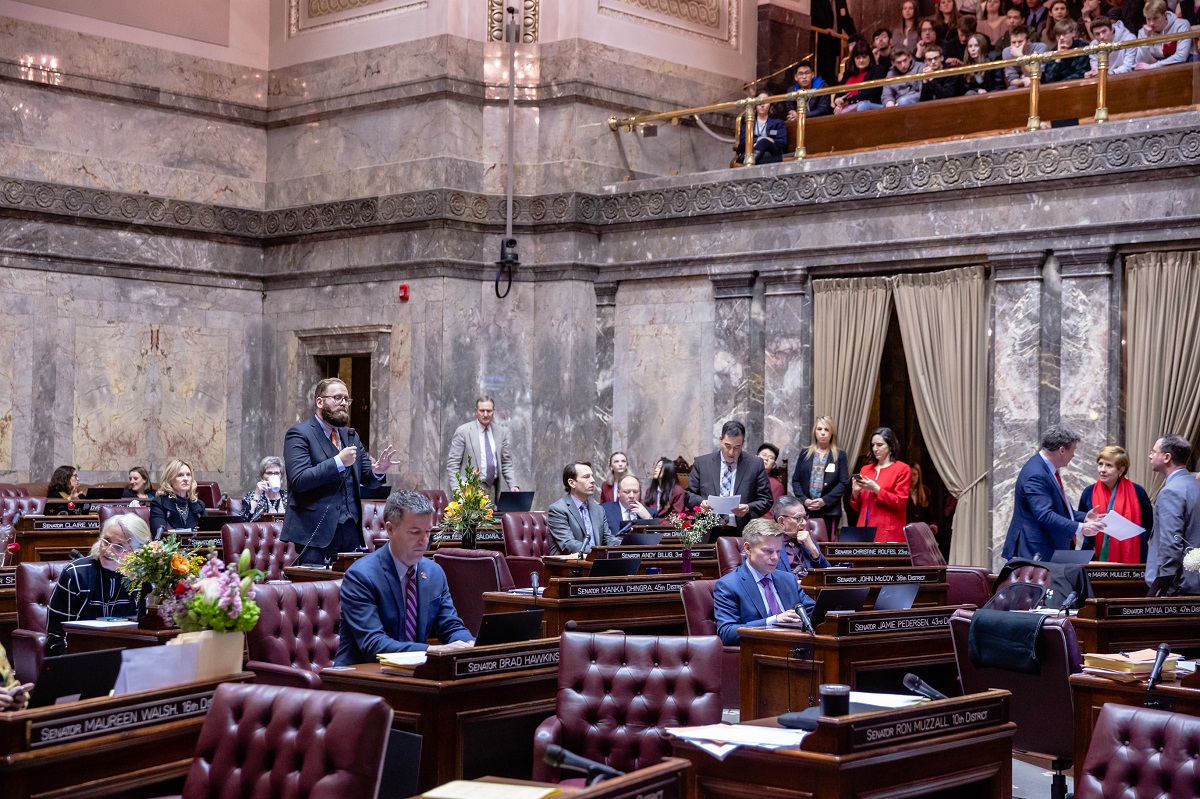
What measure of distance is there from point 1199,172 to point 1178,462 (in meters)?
4.14

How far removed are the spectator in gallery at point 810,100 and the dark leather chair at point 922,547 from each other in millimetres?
6028

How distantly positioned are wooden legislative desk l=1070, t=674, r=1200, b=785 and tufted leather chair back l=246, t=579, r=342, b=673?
9.51ft

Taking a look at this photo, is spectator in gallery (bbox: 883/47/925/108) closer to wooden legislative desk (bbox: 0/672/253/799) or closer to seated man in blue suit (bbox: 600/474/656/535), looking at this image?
seated man in blue suit (bbox: 600/474/656/535)

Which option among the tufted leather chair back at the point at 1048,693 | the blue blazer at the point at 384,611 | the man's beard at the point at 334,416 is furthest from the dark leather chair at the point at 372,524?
the tufted leather chair back at the point at 1048,693

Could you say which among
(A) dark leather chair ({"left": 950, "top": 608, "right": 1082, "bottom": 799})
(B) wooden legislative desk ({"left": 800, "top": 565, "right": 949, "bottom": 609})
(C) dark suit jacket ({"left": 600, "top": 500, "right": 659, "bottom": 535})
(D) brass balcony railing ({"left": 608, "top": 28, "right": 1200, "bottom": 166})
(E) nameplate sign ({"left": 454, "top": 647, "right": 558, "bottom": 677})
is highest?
(D) brass balcony railing ({"left": 608, "top": 28, "right": 1200, "bottom": 166})

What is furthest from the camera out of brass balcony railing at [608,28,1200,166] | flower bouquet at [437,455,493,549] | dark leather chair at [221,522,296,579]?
brass balcony railing at [608,28,1200,166]

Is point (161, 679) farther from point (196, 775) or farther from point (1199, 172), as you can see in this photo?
point (1199, 172)

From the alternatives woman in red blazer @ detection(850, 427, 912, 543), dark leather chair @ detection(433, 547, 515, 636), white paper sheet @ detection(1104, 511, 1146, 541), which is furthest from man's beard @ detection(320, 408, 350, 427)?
woman in red blazer @ detection(850, 427, 912, 543)

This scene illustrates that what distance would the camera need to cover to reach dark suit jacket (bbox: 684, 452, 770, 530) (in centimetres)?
1120

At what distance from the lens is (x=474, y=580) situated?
896 centimetres

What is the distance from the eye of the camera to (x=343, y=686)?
5332 millimetres

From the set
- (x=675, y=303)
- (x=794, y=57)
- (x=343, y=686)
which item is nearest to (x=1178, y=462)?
(x=343, y=686)

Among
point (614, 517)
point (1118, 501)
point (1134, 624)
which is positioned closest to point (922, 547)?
point (1118, 501)

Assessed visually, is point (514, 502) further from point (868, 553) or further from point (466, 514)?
point (868, 553)
